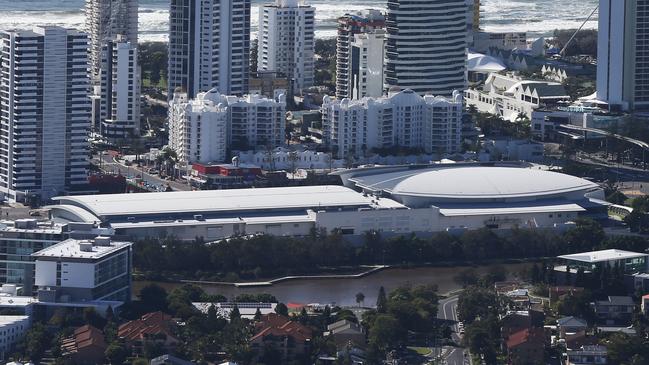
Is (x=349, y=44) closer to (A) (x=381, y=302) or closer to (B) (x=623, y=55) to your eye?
(B) (x=623, y=55)

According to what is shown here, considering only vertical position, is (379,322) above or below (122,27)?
below

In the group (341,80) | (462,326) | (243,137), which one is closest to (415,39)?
(341,80)

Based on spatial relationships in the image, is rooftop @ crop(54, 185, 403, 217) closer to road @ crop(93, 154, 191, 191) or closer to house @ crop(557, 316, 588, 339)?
road @ crop(93, 154, 191, 191)

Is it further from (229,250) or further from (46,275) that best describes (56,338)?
(229,250)

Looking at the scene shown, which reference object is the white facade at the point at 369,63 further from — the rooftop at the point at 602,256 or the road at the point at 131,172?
the rooftop at the point at 602,256

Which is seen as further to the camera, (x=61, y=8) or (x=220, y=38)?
(x=61, y=8)

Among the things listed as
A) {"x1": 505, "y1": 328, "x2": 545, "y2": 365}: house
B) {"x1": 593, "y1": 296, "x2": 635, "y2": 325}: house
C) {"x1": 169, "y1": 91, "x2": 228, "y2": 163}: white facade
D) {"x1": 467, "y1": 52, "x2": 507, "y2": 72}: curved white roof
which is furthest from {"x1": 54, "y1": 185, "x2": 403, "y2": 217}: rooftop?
{"x1": 467, "y1": 52, "x2": 507, "y2": 72}: curved white roof

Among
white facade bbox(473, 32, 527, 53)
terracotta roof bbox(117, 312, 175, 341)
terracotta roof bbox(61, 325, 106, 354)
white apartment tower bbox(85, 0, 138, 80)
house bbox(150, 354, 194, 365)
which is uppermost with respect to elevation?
white apartment tower bbox(85, 0, 138, 80)
